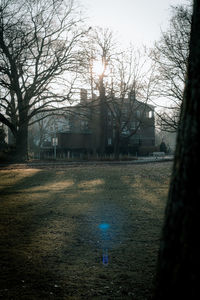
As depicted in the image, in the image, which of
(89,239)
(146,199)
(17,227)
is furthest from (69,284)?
(146,199)

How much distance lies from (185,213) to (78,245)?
3.58 metres

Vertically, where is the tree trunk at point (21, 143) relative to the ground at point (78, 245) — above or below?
above

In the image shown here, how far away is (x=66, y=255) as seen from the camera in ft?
15.4

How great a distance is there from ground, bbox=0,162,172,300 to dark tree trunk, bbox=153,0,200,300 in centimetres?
168

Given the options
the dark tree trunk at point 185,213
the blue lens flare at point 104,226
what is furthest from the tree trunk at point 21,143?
the dark tree trunk at point 185,213

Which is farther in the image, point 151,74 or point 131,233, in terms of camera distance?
point 151,74

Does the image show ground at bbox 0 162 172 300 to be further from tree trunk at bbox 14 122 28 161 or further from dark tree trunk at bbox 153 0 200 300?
tree trunk at bbox 14 122 28 161

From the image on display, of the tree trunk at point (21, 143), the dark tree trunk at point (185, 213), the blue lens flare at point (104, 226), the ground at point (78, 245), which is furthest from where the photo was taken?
the tree trunk at point (21, 143)

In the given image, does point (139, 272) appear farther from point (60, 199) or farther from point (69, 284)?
point (60, 199)

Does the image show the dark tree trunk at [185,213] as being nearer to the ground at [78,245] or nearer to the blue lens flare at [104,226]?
the ground at [78,245]

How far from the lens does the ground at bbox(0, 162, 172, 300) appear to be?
12.1ft

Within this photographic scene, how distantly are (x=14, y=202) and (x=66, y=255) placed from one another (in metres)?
4.88

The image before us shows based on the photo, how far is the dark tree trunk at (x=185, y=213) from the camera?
1971mm

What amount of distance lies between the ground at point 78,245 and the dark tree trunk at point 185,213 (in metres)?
1.68
